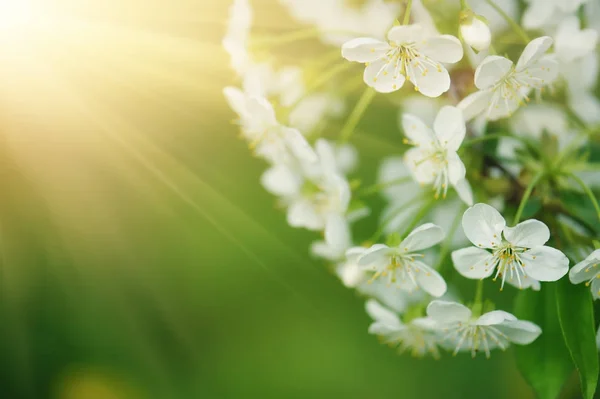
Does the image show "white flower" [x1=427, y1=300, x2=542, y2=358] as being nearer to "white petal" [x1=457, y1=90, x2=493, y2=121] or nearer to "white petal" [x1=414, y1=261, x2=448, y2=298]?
"white petal" [x1=414, y1=261, x2=448, y2=298]

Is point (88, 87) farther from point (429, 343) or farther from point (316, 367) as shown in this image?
point (429, 343)

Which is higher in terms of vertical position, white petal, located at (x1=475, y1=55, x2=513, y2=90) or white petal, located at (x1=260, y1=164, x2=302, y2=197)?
white petal, located at (x1=260, y1=164, x2=302, y2=197)

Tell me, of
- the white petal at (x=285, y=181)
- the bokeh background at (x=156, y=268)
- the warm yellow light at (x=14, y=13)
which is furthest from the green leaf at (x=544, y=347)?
the warm yellow light at (x=14, y=13)

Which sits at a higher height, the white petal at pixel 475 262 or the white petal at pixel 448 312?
the white petal at pixel 475 262

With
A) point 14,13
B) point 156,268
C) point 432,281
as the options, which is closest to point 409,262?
point 432,281

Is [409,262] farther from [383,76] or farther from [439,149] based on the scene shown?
[383,76]

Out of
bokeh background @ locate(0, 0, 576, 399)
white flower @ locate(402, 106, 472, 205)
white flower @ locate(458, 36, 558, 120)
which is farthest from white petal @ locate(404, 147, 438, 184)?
bokeh background @ locate(0, 0, 576, 399)

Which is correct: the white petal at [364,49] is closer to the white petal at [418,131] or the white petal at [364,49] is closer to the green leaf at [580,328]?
the white petal at [418,131]
